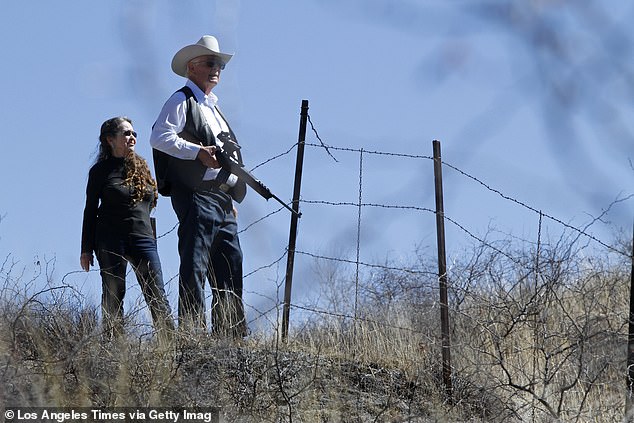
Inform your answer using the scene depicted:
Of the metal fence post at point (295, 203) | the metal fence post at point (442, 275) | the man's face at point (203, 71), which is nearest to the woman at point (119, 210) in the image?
the man's face at point (203, 71)

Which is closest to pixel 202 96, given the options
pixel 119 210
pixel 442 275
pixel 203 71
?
pixel 203 71

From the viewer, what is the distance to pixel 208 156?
875 centimetres

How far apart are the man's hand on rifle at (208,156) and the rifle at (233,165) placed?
0.04m

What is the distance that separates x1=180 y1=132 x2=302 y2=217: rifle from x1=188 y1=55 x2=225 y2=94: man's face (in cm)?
31

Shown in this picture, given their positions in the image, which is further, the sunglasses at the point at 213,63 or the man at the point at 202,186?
the sunglasses at the point at 213,63

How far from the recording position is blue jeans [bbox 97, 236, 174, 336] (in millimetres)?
8508

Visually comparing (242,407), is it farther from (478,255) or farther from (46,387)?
(478,255)

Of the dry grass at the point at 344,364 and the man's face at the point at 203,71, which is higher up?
the man's face at the point at 203,71

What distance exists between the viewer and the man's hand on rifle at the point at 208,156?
28.7 feet

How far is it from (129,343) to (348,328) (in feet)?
5.17

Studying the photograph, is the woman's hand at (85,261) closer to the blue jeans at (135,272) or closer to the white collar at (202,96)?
the blue jeans at (135,272)

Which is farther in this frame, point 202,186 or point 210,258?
point 210,258

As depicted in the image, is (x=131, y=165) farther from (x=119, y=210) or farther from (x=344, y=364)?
(x=344, y=364)

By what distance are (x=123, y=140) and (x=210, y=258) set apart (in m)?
0.85
